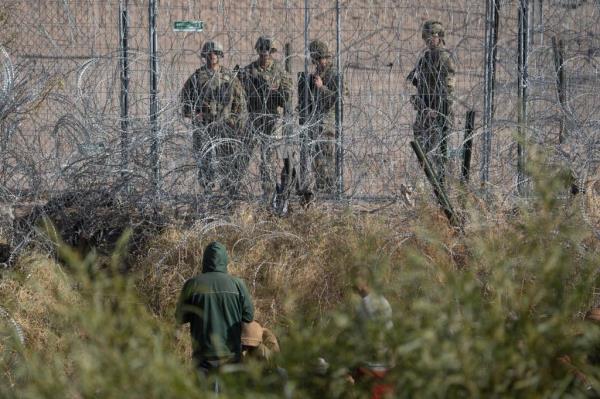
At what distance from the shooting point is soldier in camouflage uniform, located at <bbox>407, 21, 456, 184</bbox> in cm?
843

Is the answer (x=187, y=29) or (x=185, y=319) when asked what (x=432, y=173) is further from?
(x=187, y=29)

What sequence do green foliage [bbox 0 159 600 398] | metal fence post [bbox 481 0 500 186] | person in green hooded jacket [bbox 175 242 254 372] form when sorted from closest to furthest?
green foliage [bbox 0 159 600 398] < person in green hooded jacket [bbox 175 242 254 372] < metal fence post [bbox 481 0 500 186]

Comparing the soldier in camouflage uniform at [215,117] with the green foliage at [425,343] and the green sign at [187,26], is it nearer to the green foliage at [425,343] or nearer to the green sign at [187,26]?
the green sign at [187,26]

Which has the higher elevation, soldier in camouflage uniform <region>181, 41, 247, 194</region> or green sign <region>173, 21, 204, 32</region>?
green sign <region>173, 21, 204, 32</region>

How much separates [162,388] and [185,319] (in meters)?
2.90

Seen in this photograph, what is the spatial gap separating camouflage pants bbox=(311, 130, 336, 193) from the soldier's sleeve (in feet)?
2.06

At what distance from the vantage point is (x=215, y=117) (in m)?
8.56

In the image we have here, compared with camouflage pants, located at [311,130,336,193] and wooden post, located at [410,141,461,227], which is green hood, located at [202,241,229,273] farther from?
camouflage pants, located at [311,130,336,193]

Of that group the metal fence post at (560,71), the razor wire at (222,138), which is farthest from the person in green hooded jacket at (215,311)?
the metal fence post at (560,71)

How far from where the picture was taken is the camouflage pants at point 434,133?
8023 millimetres

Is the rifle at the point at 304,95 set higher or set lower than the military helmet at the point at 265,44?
lower

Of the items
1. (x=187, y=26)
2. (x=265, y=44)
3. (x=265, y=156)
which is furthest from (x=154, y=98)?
(x=265, y=156)

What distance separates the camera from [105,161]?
26.1 feet

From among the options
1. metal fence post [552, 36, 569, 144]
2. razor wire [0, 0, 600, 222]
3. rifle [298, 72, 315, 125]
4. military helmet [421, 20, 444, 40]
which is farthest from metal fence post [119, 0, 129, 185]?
metal fence post [552, 36, 569, 144]
